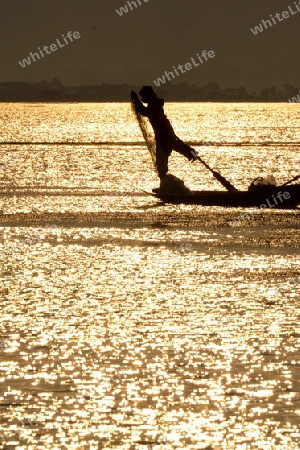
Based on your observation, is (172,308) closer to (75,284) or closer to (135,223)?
(75,284)

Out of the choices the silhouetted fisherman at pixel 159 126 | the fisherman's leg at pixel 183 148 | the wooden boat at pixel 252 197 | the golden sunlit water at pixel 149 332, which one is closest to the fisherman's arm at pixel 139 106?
the silhouetted fisherman at pixel 159 126

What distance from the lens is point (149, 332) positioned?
1603cm

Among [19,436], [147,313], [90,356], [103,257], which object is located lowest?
[19,436]

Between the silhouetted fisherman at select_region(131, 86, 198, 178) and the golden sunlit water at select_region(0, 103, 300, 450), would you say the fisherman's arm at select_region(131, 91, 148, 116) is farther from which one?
the golden sunlit water at select_region(0, 103, 300, 450)

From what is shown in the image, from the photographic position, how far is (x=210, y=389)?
1315cm

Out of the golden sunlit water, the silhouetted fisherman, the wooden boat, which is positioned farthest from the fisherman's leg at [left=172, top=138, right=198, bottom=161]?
the golden sunlit water

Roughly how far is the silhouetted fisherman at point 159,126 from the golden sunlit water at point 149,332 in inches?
61.5

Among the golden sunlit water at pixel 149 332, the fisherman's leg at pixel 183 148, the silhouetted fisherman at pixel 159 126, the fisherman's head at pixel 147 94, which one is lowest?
the golden sunlit water at pixel 149 332

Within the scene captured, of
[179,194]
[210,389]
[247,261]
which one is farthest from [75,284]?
[179,194]

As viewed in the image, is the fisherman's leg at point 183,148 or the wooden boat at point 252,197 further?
the fisherman's leg at point 183,148

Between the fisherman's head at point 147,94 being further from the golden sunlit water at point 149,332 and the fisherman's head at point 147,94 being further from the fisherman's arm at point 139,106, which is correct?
A: the golden sunlit water at point 149,332

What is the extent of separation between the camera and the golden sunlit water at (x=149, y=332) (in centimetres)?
1193

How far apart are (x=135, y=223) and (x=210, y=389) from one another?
17163mm

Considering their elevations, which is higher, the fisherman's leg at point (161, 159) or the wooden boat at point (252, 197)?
the fisherman's leg at point (161, 159)
